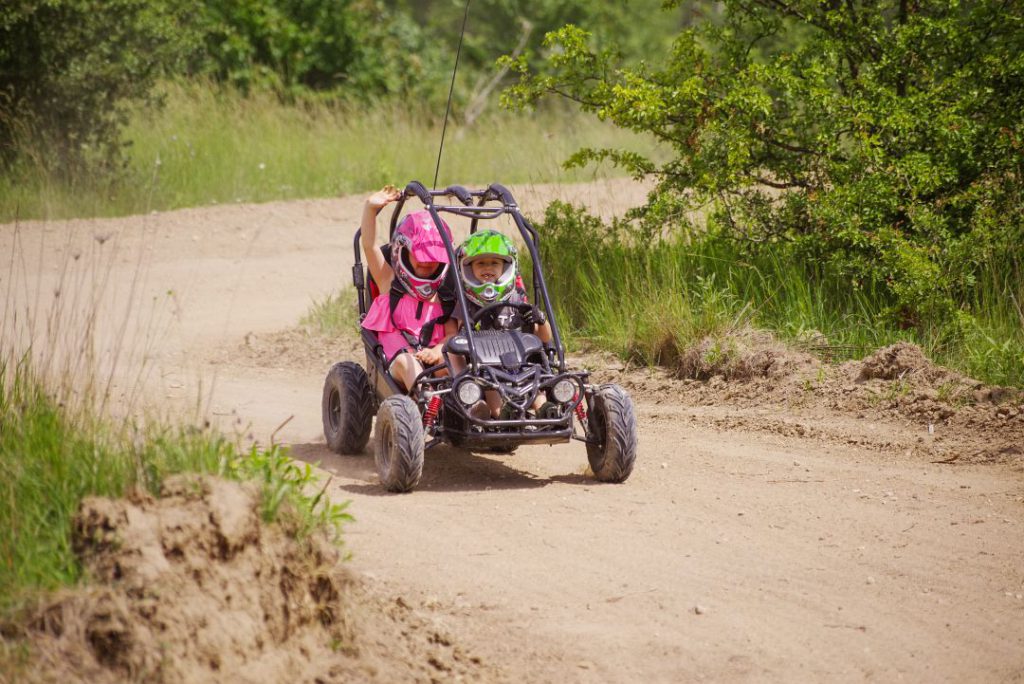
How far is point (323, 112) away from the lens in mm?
20641

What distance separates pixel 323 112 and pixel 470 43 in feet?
26.0

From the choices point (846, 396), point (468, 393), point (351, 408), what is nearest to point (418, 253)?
point (351, 408)

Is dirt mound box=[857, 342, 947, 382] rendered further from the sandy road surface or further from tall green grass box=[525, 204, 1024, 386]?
the sandy road surface

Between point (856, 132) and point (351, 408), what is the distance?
4.65 metres

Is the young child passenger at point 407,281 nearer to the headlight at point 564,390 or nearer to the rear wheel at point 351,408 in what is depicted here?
the rear wheel at point 351,408

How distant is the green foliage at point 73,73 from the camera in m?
15.8

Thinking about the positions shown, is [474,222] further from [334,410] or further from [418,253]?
[334,410]

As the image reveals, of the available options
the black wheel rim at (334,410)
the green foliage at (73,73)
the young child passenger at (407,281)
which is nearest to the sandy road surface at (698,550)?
the black wheel rim at (334,410)

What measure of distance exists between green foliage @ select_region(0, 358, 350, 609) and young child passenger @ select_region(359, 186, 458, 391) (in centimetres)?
229

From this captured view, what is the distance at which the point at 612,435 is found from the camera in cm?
680

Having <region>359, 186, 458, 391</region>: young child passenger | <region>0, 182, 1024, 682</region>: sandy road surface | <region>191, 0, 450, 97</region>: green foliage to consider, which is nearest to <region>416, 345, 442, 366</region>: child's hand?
<region>359, 186, 458, 391</region>: young child passenger

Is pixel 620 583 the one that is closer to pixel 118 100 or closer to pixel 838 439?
pixel 838 439

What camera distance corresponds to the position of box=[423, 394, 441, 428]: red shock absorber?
6.93 meters

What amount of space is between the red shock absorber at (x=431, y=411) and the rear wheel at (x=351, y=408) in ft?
2.49
